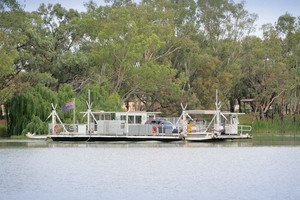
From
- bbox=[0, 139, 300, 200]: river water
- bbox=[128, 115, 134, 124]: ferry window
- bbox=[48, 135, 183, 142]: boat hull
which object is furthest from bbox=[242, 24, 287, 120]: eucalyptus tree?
bbox=[0, 139, 300, 200]: river water

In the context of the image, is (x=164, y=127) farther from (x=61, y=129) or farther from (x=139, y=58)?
(x=139, y=58)

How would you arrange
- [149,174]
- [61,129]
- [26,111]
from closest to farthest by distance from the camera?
[149,174]
[61,129]
[26,111]

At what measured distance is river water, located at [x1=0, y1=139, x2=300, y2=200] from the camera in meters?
25.8

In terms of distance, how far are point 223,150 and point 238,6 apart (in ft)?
164

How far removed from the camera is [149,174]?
108 feet

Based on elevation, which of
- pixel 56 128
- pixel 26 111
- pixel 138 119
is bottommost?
pixel 56 128

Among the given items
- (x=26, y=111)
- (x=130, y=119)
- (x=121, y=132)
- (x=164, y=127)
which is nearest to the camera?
(x=121, y=132)

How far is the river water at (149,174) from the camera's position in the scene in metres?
25.8

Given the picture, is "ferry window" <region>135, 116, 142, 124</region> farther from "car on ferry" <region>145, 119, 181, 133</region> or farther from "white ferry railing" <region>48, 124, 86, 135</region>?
"white ferry railing" <region>48, 124, 86, 135</region>

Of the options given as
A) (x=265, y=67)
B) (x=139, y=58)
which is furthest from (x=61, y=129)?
(x=265, y=67)

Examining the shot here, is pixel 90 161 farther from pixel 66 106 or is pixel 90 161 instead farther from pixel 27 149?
pixel 66 106

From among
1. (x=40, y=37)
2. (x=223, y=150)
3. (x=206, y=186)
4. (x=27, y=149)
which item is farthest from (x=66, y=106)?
(x=206, y=186)

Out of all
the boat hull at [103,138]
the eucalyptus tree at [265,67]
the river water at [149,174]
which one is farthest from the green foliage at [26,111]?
the eucalyptus tree at [265,67]

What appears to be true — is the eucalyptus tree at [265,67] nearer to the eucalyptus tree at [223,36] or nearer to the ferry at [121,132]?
the eucalyptus tree at [223,36]
